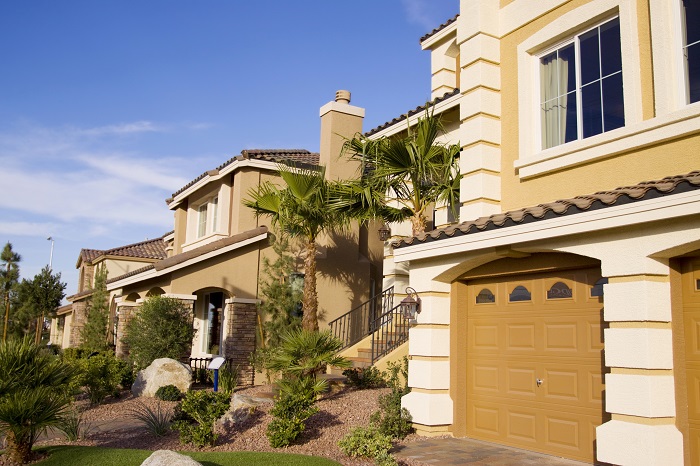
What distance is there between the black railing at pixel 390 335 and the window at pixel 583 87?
245 inches

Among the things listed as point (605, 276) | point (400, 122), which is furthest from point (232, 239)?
point (605, 276)

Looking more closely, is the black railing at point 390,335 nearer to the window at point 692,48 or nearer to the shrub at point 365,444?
the shrub at point 365,444

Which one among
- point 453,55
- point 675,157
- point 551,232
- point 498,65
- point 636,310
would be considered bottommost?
point 636,310

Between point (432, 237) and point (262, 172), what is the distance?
37.1 feet

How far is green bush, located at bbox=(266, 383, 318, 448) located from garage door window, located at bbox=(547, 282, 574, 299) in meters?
3.99

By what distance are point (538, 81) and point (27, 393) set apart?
8.74 metres

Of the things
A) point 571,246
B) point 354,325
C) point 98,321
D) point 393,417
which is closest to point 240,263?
point 354,325

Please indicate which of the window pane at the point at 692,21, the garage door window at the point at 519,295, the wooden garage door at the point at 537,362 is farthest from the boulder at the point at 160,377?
the window pane at the point at 692,21

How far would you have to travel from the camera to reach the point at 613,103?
30.7 ft

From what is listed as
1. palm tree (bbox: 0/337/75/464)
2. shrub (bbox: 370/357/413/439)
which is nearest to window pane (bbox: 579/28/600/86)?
shrub (bbox: 370/357/413/439)

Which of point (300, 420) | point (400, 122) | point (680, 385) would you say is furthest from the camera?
point (400, 122)

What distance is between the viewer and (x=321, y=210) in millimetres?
15969

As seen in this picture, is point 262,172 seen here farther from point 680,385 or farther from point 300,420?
point 680,385

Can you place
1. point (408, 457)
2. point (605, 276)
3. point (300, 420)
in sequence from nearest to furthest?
point (605, 276), point (408, 457), point (300, 420)
